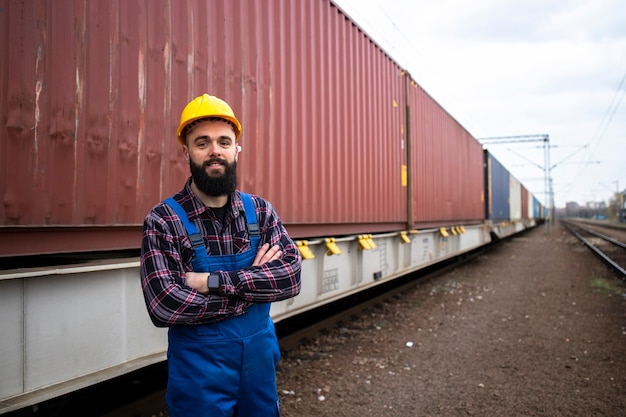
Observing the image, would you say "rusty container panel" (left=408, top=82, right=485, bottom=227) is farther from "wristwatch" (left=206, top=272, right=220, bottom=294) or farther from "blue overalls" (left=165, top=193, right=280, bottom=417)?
"wristwatch" (left=206, top=272, right=220, bottom=294)

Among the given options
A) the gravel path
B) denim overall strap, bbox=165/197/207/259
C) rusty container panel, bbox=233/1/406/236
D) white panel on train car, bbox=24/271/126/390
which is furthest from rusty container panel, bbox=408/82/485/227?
denim overall strap, bbox=165/197/207/259

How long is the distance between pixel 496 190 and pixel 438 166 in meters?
9.01

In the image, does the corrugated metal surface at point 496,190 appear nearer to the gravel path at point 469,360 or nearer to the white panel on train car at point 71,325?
the gravel path at point 469,360

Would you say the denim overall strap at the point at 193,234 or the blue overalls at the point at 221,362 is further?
the denim overall strap at the point at 193,234

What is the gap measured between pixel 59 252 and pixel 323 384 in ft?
8.17

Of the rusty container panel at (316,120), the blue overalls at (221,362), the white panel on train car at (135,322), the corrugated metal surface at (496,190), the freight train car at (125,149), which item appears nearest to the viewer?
the blue overalls at (221,362)

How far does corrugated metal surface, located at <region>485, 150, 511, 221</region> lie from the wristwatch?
14.6 m

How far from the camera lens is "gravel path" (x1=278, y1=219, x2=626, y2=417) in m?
3.51

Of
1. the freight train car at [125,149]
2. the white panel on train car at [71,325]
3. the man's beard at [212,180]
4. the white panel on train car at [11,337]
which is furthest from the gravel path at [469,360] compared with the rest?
the man's beard at [212,180]

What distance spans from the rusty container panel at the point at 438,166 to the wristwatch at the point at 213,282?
5.97m

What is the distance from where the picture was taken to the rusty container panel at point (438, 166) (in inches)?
303

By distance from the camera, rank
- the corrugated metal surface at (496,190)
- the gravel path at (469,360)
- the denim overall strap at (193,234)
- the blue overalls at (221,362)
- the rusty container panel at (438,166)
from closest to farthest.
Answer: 1. the blue overalls at (221,362)
2. the denim overall strap at (193,234)
3. the gravel path at (469,360)
4. the rusty container panel at (438,166)
5. the corrugated metal surface at (496,190)

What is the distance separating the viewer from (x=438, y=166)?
→ 29.8ft

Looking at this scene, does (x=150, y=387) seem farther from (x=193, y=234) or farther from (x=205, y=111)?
(x=205, y=111)
